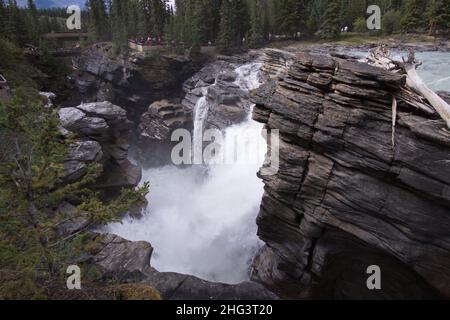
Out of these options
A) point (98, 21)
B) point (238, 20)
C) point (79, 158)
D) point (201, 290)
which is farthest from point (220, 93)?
point (98, 21)

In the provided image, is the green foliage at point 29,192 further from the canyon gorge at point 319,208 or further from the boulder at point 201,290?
the boulder at point 201,290

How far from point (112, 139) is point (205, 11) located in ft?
131

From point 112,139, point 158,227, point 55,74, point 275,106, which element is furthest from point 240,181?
point 55,74

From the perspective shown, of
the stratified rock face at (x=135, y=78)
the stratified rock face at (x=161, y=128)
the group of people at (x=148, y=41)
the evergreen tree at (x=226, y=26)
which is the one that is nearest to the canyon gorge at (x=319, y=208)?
the stratified rock face at (x=161, y=128)

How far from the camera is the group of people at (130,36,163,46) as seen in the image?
57.0 meters

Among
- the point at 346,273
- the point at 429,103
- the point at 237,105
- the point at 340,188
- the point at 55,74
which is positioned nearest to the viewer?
the point at 429,103

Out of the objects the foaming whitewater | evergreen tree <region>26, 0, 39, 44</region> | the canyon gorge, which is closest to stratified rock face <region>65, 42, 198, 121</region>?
evergreen tree <region>26, 0, 39, 44</region>

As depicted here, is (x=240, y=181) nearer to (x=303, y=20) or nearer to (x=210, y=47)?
(x=210, y=47)

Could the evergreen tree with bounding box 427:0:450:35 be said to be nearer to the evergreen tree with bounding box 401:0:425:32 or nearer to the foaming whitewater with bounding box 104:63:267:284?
the evergreen tree with bounding box 401:0:425:32

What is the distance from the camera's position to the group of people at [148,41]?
57.0 meters

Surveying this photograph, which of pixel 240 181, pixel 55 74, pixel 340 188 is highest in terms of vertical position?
pixel 55 74

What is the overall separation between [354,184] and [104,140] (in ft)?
71.4

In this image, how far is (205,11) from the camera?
58438mm

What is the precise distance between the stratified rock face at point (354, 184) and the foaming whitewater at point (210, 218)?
24.1 ft
